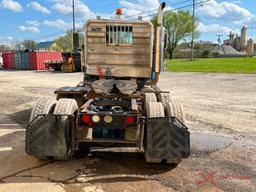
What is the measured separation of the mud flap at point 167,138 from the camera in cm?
472

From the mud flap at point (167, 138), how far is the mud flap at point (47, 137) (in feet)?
4.17

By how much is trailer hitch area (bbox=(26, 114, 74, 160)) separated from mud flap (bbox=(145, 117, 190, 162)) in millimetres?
1263

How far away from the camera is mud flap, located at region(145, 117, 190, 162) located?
15.5 ft

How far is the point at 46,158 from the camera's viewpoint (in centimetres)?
508

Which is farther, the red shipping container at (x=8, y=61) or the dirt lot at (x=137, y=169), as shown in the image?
the red shipping container at (x=8, y=61)

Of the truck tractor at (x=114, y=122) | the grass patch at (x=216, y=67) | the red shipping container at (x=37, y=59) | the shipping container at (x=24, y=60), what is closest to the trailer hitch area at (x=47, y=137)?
the truck tractor at (x=114, y=122)

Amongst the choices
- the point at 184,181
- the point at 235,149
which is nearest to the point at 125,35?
the point at 235,149

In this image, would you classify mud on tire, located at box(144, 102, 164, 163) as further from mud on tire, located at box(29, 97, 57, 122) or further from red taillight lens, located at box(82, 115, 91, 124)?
mud on tire, located at box(29, 97, 57, 122)

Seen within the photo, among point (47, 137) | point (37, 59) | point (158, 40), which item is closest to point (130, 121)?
point (47, 137)

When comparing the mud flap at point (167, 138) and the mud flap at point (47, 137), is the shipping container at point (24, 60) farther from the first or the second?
the mud flap at point (167, 138)

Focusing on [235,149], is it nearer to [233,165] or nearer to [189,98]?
[233,165]

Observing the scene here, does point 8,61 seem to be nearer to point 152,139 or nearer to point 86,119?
point 86,119

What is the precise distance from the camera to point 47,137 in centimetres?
483

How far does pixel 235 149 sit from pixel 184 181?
203cm
